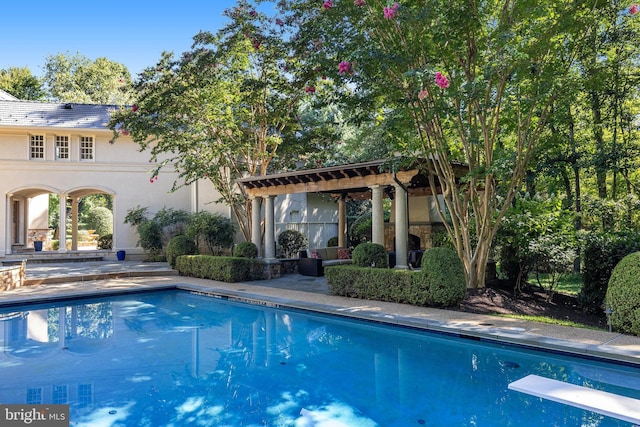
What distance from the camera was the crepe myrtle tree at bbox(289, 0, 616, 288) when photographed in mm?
7996

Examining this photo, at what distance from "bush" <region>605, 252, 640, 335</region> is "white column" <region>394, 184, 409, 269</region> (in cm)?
457

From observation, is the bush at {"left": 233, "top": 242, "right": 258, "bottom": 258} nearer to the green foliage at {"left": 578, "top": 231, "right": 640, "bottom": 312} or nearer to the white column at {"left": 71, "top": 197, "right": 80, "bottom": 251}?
the green foliage at {"left": 578, "top": 231, "right": 640, "bottom": 312}

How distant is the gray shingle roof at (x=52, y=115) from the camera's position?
20000 mm

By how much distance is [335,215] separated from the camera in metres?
23.1

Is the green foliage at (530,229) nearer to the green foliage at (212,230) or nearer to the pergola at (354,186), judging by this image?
the pergola at (354,186)

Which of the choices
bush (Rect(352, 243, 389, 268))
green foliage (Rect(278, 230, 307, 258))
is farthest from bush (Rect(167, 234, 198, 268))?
bush (Rect(352, 243, 389, 268))

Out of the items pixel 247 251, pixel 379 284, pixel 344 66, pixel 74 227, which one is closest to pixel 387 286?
pixel 379 284

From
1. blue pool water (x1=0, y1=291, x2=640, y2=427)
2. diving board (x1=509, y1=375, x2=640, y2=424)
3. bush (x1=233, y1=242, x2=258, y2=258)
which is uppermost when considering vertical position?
bush (x1=233, y1=242, x2=258, y2=258)

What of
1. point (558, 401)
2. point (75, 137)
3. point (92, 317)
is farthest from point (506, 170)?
point (75, 137)

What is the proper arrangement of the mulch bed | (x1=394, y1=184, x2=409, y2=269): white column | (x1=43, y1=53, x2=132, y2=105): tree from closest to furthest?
1. the mulch bed
2. (x1=394, y1=184, x2=409, y2=269): white column
3. (x1=43, y1=53, x2=132, y2=105): tree

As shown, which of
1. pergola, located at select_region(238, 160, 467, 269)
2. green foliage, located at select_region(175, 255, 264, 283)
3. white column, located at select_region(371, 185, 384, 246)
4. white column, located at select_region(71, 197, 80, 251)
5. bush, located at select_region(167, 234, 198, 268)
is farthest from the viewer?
white column, located at select_region(71, 197, 80, 251)

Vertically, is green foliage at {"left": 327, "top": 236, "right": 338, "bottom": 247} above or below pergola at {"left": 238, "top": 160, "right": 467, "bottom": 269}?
below

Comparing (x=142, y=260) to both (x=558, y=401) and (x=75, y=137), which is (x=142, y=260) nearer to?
(x=75, y=137)

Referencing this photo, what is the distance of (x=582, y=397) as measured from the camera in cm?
470
